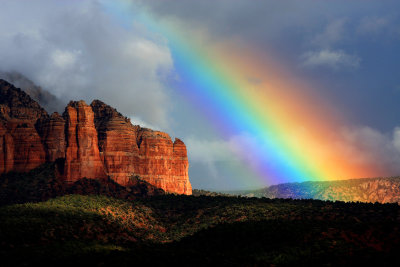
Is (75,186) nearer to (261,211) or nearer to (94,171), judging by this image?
(94,171)

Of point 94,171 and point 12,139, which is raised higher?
point 12,139

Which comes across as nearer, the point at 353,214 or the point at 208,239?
the point at 208,239

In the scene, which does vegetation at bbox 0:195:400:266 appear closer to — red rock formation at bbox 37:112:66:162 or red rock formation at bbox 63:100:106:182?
red rock formation at bbox 63:100:106:182

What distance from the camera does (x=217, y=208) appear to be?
523 feet

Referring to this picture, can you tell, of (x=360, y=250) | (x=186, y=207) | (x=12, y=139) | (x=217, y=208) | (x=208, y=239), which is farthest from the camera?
(x=12, y=139)

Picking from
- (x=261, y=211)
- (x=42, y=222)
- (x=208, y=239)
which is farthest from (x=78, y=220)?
(x=261, y=211)

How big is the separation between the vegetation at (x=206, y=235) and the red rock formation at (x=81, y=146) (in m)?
21.8

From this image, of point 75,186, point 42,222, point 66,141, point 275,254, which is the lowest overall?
point 275,254

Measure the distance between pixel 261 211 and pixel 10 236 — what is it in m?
67.1

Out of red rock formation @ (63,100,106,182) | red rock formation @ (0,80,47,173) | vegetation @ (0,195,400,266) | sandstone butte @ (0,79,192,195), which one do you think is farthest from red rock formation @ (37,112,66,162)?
vegetation @ (0,195,400,266)

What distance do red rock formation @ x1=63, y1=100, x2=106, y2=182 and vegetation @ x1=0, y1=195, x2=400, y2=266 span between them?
21789mm

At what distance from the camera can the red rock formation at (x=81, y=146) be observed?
6998 inches

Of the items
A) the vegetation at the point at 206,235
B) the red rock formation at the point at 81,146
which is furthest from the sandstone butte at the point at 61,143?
the vegetation at the point at 206,235

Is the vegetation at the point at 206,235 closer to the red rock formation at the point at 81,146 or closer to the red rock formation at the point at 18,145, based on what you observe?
the red rock formation at the point at 81,146
